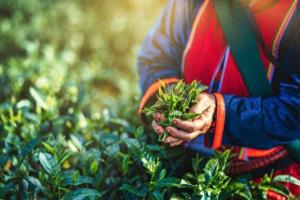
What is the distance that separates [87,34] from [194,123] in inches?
148

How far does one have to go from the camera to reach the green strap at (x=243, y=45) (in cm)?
181

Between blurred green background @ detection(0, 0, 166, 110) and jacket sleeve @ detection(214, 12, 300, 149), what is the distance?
7.85 ft

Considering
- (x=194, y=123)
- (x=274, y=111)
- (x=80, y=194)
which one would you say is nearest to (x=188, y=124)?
(x=194, y=123)

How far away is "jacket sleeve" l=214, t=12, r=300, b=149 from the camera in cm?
170

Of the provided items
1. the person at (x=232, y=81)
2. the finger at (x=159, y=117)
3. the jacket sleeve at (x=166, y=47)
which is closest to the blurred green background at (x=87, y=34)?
the jacket sleeve at (x=166, y=47)

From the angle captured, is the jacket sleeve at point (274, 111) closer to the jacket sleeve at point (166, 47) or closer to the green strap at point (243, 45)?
the green strap at point (243, 45)

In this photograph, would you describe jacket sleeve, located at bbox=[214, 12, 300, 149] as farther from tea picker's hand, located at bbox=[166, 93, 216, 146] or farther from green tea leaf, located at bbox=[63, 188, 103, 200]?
green tea leaf, located at bbox=[63, 188, 103, 200]

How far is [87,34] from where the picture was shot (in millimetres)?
5191

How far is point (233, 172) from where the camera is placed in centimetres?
205

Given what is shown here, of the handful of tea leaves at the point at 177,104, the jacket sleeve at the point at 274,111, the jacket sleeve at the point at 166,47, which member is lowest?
the jacket sleeve at the point at 274,111

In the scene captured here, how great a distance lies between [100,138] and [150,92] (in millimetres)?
425

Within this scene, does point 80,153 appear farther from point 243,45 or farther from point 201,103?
point 243,45

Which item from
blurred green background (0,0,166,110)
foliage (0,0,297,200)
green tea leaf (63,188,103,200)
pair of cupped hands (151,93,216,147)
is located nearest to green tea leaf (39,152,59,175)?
foliage (0,0,297,200)

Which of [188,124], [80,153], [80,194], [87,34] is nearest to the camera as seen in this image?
[188,124]
